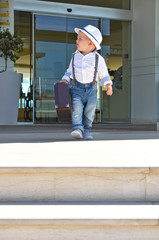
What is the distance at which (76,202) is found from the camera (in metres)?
2.08

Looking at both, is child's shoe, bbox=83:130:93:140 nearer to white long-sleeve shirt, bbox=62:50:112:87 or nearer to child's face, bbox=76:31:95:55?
white long-sleeve shirt, bbox=62:50:112:87

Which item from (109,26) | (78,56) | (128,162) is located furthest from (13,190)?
(109,26)

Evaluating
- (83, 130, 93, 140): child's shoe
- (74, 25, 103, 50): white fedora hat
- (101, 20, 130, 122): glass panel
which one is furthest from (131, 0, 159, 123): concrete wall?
(74, 25, 103, 50): white fedora hat

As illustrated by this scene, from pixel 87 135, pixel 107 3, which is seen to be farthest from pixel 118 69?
pixel 87 135

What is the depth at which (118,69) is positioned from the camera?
11.0 m

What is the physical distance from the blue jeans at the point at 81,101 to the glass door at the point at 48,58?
19.4ft

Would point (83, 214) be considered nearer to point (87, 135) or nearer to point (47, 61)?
point (87, 135)

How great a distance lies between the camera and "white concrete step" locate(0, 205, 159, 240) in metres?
1.82

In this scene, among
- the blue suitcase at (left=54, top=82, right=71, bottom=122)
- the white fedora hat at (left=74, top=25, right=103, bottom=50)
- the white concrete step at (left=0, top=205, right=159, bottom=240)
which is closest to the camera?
the white concrete step at (left=0, top=205, right=159, bottom=240)

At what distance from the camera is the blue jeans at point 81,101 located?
393 cm

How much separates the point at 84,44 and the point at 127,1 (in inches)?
301

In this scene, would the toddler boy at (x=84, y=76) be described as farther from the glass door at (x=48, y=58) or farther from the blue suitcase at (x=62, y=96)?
the glass door at (x=48, y=58)

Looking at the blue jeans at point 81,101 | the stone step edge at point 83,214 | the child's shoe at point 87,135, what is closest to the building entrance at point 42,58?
the child's shoe at point 87,135

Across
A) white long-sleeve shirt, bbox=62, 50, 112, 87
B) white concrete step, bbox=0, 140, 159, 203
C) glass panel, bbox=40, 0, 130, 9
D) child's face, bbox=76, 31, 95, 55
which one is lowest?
white concrete step, bbox=0, 140, 159, 203
